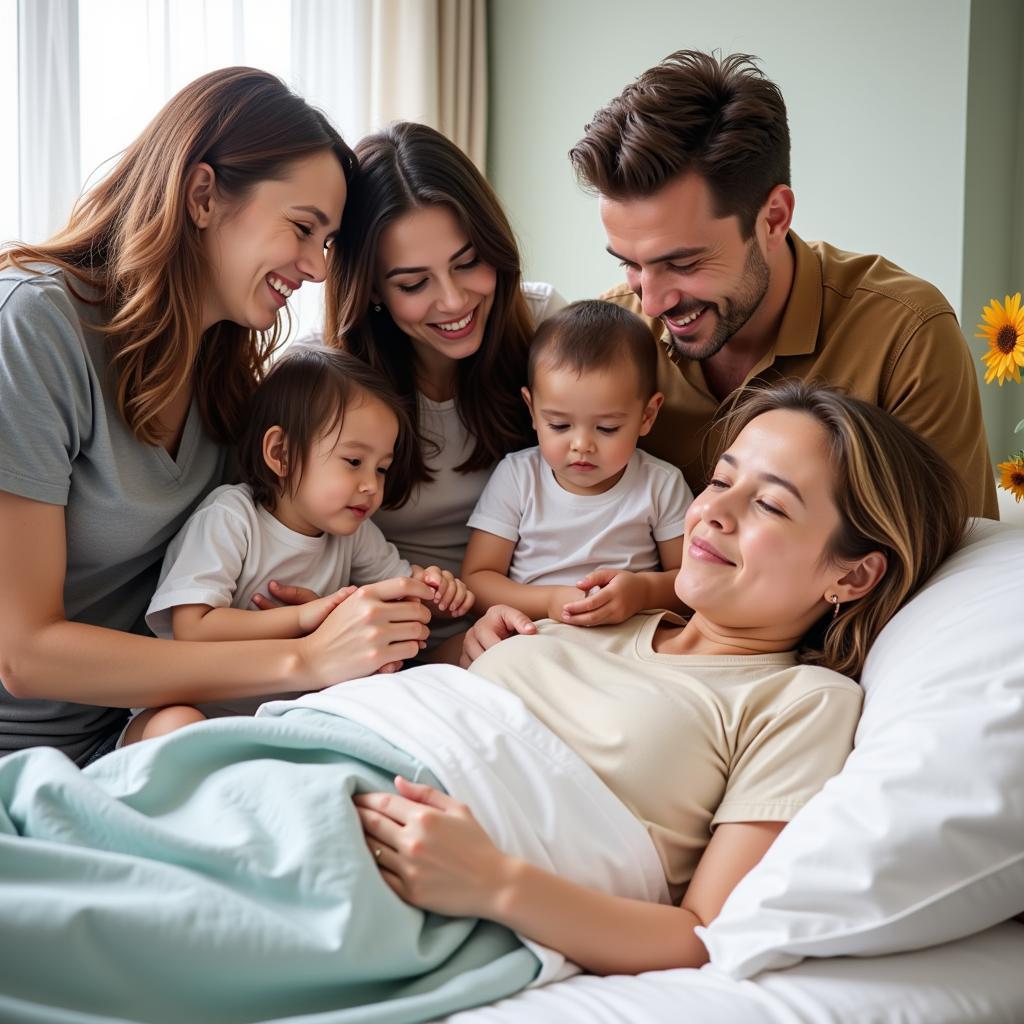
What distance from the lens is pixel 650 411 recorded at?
227 cm

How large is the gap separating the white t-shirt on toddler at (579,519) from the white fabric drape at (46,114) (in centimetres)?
211

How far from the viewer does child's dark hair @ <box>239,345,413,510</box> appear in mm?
2061

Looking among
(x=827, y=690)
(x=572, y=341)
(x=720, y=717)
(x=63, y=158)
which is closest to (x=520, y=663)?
(x=720, y=717)

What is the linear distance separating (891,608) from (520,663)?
1.88 feet

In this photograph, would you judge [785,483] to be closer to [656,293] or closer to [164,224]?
[656,293]

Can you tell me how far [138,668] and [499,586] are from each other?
0.72 meters

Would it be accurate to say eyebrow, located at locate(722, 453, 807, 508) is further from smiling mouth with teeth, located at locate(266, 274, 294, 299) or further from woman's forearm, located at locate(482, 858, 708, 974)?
smiling mouth with teeth, located at locate(266, 274, 294, 299)

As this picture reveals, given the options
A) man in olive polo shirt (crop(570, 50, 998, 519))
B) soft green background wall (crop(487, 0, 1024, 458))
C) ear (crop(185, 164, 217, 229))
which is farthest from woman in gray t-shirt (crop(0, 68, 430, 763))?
soft green background wall (crop(487, 0, 1024, 458))

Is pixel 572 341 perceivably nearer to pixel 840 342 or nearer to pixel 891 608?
pixel 840 342

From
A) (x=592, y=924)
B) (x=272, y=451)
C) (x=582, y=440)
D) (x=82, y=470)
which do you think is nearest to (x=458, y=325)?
(x=582, y=440)

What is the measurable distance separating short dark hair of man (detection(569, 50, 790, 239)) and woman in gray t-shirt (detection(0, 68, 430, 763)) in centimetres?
54

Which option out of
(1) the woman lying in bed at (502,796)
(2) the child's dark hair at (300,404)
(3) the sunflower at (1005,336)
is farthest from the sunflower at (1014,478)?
(2) the child's dark hair at (300,404)

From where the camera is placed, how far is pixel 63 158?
11.7 ft

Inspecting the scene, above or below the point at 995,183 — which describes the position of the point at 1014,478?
below
